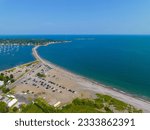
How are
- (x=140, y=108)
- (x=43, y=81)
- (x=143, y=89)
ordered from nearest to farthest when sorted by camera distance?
(x=140, y=108)
(x=143, y=89)
(x=43, y=81)

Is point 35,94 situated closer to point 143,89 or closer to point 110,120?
point 143,89

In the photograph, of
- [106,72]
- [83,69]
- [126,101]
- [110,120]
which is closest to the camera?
[110,120]

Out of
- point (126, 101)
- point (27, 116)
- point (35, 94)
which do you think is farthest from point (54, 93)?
point (27, 116)

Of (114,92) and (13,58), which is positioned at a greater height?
(13,58)

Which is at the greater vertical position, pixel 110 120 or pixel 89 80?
pixel 110 120

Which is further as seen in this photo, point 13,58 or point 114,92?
point 13,58

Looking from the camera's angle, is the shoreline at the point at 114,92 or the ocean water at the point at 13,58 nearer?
the shoreline at the point at 114,92

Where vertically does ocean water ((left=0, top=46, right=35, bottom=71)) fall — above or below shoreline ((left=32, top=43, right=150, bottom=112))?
above

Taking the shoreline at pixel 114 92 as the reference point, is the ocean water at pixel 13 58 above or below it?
above

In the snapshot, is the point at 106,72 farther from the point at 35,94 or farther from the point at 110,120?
the point at 110,120

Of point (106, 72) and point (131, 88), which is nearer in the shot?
point (131, 88)

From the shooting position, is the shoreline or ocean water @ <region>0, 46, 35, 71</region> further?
ocean water @ <region>0, 46, 35, 71</region>
